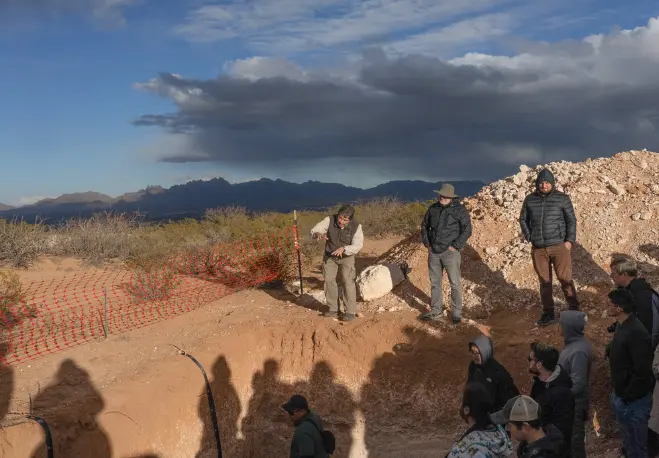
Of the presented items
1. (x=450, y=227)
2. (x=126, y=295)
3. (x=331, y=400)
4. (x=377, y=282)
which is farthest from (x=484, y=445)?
(x=126, y=295)

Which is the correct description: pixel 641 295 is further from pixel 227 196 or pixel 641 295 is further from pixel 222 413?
pixel 227 196

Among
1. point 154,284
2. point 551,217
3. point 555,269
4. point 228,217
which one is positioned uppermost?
point 228,217

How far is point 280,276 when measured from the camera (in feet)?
38.9

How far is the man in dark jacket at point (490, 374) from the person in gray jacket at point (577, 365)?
606mm

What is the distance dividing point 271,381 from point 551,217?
4833 mm

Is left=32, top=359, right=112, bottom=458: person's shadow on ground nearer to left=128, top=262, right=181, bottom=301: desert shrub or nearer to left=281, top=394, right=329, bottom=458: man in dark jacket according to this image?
left=281, top=394, right=329, bottom=458: man in dark jacket

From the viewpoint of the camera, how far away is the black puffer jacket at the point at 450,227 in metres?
7.74

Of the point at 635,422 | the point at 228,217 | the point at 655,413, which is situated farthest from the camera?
the point at 228,217

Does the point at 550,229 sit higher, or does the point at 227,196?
the point at 227,196

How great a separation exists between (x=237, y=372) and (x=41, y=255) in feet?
29.8

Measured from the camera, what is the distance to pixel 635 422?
4.77 meters

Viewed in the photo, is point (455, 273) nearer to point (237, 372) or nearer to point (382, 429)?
point (382, 429)

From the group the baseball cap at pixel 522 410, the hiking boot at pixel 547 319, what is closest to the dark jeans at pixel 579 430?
the baseball cap at pixel 522 410

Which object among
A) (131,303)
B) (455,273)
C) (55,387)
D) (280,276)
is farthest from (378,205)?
(55,387)
